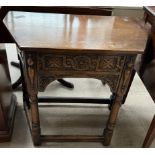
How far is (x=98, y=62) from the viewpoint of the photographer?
95 centimetres

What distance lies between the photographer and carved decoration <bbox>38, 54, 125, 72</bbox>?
93cm

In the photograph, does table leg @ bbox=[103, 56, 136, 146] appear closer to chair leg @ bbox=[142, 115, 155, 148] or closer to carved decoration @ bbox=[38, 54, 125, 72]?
carved decoration @ bbox=[38, 54, 125, 72]

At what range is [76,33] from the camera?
995 mm

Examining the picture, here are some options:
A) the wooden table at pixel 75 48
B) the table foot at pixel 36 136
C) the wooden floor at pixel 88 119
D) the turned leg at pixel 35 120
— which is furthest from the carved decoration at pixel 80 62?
the wooden floor at pixel 88 119

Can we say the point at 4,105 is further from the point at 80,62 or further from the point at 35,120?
the point at 80,62

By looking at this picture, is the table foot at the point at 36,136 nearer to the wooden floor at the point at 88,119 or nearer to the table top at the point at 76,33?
the wooden floor at the point at 88,119

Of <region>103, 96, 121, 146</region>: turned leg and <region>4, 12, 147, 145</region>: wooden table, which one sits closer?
<region>4, 12, 147, 145</region>: wooden table

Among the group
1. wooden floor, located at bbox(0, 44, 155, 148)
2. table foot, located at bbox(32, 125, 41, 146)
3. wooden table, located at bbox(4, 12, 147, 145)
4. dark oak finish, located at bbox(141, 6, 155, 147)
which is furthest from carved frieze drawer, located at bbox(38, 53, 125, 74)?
wooden floor, located at bbox(0, 44, 155, 148)

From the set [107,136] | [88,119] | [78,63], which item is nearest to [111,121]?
[107,136]

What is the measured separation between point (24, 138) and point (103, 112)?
2.10 feet

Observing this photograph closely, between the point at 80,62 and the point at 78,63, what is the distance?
0.03ft

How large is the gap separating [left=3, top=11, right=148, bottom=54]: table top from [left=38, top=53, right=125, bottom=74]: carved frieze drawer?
0.06m

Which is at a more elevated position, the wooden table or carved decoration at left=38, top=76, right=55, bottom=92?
the wooden table
